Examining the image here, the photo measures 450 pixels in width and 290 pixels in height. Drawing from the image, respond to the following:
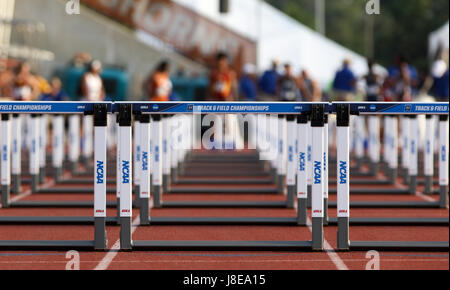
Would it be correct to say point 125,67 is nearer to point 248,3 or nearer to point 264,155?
point 248,3

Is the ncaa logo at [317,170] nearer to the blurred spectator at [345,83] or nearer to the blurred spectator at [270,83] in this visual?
the blurred spectator at [345,83]

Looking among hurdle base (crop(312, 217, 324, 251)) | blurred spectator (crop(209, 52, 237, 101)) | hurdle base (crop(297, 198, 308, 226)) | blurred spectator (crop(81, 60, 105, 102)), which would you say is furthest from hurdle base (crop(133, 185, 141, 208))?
blurred spectator (crop(209, 52, 237, 101))

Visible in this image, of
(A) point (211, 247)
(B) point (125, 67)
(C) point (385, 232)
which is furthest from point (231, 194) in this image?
(B) point (125, 67)

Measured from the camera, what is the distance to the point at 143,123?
8.24 m

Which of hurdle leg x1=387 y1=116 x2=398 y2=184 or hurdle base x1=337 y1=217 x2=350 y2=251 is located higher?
hurdle leg x1=387 y1=116 x2=398 y2=184

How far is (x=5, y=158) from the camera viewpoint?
1021cm

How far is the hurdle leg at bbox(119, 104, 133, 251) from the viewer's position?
7359 mm

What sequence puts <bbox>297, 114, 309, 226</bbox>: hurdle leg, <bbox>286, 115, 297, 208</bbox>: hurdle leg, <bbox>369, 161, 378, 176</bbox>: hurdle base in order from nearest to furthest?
<bbox>297, 114, 309, 226</bbox>: hurdle leg, <bbox>286, 115, 297, 208</bbox>: hurdle leg, <bbox>369, 161, 378, 176</bbox>: hurdle base

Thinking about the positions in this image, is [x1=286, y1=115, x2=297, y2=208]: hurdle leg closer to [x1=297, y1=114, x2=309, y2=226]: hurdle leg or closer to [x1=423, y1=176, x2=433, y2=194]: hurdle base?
[x1=297, y1=114, x2=309, y2=226]: hurdle leg

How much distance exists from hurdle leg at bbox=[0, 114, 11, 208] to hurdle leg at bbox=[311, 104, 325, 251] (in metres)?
3.93

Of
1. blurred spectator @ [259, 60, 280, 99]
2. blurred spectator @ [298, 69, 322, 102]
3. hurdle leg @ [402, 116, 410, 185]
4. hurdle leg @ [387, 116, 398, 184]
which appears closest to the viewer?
hurdle leg @ [402, 116, 410, 185]

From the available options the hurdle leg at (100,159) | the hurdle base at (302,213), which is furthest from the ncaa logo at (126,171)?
the hurdle base at (302,213)

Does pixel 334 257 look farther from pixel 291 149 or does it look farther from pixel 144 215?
pixel 291 149

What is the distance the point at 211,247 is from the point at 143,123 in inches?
53.9
